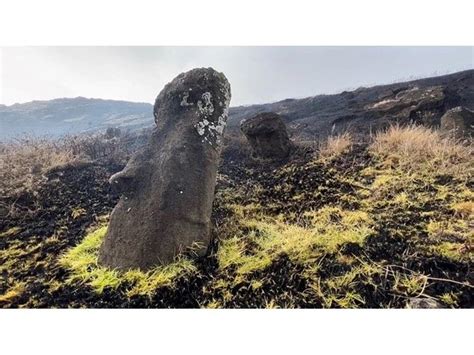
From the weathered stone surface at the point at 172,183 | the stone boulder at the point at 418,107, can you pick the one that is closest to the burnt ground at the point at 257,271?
the weathered stone surface at the point at 172,183

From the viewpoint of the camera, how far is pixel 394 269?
8.39 ft

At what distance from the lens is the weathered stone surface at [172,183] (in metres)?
2.92

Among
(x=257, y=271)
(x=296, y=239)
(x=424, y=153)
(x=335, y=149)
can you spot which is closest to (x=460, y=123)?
(x=424, y=153)

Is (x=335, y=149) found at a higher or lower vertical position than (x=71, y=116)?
lower

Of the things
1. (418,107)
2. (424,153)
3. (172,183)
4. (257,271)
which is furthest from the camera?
(418,107)

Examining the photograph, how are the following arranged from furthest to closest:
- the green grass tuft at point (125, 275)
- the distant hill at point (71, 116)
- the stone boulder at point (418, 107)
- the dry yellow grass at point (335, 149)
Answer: the distant hill at point (71, 116) → the stone boulder at point (418, 107) → the dry yellow grass at point (335, 149) → the green grass tuft at point (125, 275)

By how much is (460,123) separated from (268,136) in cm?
312

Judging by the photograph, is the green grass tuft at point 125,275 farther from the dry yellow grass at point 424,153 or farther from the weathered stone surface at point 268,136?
the weathered stone surface at point 268,136

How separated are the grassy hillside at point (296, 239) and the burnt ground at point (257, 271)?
0.04 feet

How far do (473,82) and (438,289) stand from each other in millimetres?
12355

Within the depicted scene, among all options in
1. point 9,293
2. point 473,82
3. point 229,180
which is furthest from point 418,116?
point 9,293

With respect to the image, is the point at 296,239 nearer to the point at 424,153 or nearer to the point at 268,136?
the point at 424,153

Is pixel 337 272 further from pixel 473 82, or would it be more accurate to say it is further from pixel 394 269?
pixel 473 82

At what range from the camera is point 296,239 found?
312cm
